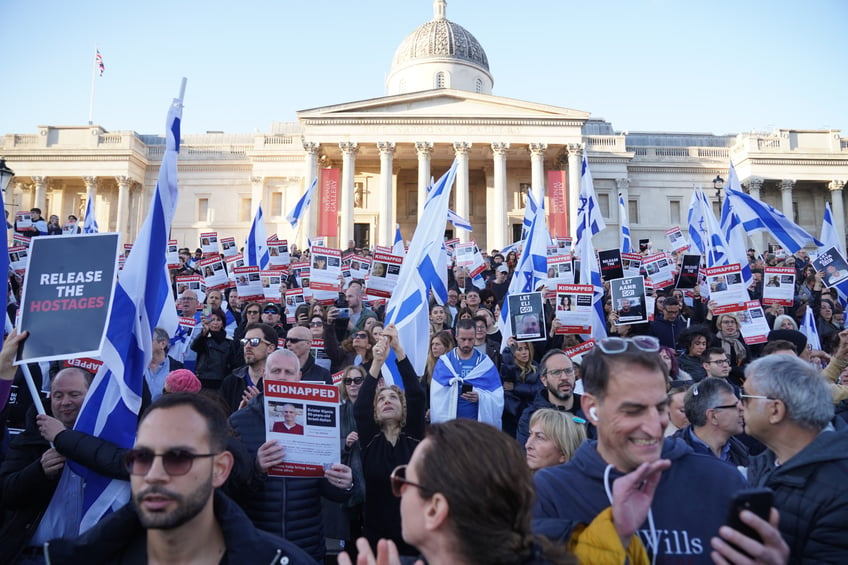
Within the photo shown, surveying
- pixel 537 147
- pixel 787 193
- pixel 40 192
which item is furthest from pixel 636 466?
pixel 40 192

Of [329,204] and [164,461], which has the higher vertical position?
[329,204]

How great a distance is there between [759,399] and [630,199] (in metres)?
42.0

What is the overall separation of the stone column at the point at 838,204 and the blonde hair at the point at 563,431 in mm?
44306

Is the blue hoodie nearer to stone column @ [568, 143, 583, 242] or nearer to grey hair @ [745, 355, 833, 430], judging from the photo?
grey hair @ [745, 355, 833, 430]

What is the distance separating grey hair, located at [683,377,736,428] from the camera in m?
4.13

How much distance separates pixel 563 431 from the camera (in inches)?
151

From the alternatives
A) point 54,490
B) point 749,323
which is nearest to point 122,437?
point 54,490

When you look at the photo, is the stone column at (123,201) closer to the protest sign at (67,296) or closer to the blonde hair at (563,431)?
the protest sign at (67,296)

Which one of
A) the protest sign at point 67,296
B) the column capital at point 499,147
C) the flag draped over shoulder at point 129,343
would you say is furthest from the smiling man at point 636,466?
the column capital at point 499,147

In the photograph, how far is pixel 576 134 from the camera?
3688 centimetres

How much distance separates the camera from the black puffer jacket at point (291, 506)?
385cm

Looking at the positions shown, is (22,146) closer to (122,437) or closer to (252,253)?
(252,253)

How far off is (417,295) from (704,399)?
311 cm

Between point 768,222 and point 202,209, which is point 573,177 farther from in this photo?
point 202,209
